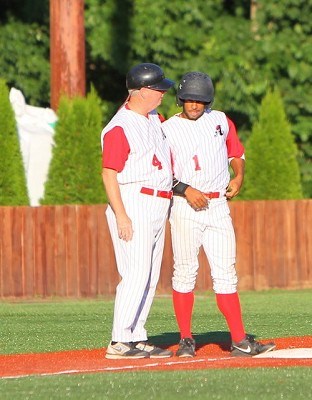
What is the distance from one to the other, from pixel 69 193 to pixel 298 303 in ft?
15.0

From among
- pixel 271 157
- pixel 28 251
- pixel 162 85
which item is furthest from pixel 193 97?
pixel 271 157

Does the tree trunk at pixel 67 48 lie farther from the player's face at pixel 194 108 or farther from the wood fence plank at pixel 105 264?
the player's face at pixel 194 108

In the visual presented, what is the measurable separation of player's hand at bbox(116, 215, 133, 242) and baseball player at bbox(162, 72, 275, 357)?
0.50m

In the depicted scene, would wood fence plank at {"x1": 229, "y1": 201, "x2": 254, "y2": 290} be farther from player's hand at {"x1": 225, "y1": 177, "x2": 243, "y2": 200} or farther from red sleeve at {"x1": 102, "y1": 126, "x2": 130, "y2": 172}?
red sleeve at {"x1": 102, "y1": 126, "x2": 130, "y2": 172}

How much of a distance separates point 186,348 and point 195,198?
3.56 ft

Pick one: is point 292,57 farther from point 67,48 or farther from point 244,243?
point 244,243

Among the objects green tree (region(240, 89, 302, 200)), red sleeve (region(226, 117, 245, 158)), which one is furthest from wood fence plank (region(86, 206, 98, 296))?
red sleeve (region(226, 117, 245, 158))

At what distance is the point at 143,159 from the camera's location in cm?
979

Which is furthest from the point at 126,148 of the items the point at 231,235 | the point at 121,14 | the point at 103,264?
the point at 121,14

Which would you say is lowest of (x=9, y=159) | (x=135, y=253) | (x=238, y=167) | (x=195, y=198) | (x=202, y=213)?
(x=135, y=253)

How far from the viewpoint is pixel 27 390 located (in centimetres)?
820

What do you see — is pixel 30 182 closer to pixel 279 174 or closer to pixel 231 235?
pixel 279 174

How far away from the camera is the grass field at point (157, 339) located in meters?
8.02

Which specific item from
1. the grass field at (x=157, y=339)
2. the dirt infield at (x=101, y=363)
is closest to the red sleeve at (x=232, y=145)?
the dirt infield at (x=101, y=363)
